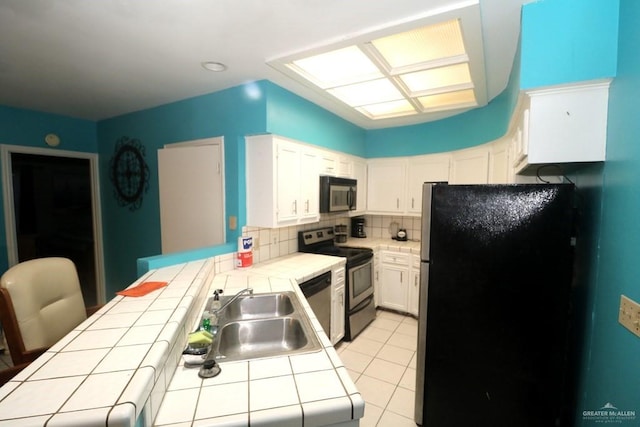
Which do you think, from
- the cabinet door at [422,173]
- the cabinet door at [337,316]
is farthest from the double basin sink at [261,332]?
the cabinet door at [422,173]

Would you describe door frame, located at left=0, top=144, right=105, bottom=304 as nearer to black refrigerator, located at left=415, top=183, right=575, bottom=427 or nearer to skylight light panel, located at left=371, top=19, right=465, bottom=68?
skylight light panel, located at left=371, top=19, right=465, bottom=68

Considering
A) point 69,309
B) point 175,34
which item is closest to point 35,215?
point 69,309

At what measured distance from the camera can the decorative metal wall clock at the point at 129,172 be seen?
3246 mm

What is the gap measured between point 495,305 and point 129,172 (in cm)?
389

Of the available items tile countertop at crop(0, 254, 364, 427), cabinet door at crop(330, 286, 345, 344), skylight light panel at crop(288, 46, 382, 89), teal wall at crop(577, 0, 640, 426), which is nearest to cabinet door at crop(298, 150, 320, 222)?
skylight light panel at crop(288, 46, 382, 89)

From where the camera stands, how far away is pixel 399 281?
3.57 m

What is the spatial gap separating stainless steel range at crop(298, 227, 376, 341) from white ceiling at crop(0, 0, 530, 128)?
1.62m

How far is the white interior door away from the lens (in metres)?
2.62

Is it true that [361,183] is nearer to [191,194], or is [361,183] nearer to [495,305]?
[191,194]

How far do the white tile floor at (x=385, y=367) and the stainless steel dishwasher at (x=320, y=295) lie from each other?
43cm

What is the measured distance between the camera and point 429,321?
1764 millimetres

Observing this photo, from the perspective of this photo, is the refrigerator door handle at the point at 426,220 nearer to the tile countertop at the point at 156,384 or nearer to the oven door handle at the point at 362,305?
the tile countertop at the point at 156,384

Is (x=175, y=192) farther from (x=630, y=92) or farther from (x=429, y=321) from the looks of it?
(x=630, y=92)

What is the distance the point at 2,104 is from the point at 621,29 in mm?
4946
